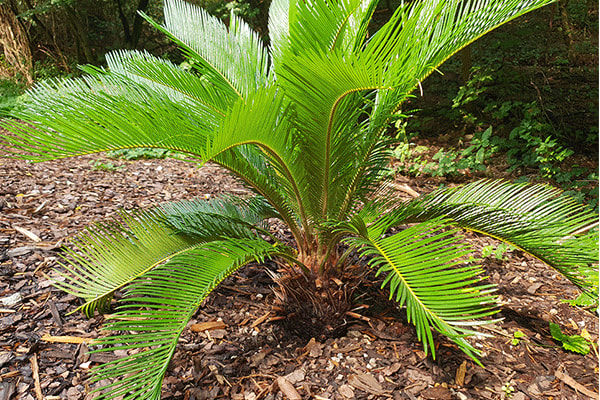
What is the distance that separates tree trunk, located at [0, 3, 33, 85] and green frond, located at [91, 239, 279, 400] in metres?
10.5

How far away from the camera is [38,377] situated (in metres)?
1.70

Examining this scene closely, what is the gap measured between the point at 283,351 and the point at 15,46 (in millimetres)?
11315

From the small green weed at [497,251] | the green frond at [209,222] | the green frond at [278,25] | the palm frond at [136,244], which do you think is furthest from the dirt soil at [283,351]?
the green frond at [278,25]

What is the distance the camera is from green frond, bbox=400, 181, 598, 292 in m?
1.73

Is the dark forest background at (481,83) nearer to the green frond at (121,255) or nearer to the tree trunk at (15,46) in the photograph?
the tree trunk at (15,46)

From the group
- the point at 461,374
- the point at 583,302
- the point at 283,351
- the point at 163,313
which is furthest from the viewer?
the point at 583,302

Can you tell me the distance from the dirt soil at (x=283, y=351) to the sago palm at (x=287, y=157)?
0.18 m

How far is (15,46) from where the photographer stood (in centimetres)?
987

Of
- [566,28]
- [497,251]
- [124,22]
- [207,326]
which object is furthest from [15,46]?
[497,251]

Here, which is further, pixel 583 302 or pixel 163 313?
pixel 583 302

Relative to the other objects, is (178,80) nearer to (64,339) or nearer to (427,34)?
(427,34)

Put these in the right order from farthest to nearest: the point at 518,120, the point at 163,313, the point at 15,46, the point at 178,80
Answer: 1. the point at 15,46
2. the point at 518,120
3. the point at 178,80
4. the point at 163,313

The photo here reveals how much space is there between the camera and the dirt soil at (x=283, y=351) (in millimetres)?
1722

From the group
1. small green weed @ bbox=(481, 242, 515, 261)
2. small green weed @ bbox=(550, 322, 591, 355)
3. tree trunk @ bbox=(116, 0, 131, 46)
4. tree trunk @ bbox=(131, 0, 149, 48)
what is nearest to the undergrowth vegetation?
small green weed @ bbox=(481, 242, 515, 261)
